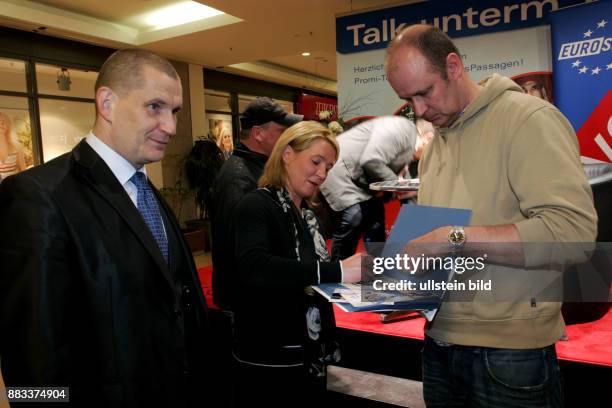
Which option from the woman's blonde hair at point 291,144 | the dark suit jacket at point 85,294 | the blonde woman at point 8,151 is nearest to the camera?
the dark suit jacket at point 85,294

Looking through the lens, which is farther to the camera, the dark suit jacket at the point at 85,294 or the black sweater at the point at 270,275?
the black sweater at the point at 270,275

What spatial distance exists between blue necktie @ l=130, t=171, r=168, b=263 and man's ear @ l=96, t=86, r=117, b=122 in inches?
6.9

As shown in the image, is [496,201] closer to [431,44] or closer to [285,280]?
[431,44]

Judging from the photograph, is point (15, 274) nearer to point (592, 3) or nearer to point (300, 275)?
point (300, 275)

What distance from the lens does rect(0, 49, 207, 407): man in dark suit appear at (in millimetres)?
975

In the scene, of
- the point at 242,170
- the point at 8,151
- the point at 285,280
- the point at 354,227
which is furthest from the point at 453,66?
the point at 8,151

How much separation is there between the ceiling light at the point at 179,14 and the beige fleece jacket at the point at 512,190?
6.26 m

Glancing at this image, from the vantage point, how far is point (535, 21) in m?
4.55

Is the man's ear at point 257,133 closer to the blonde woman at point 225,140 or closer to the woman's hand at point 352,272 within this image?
the woman's hand at point 352,272

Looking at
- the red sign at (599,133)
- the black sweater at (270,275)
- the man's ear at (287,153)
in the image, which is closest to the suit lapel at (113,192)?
the black sweater at (270,275)

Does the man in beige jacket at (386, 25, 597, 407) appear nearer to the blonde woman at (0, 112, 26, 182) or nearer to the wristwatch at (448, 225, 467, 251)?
the wristwatch at (448, 225, 467, 251)

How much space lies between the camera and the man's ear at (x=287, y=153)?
69.9 inches

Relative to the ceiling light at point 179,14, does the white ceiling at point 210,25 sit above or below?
below

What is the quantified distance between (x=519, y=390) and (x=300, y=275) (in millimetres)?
709
